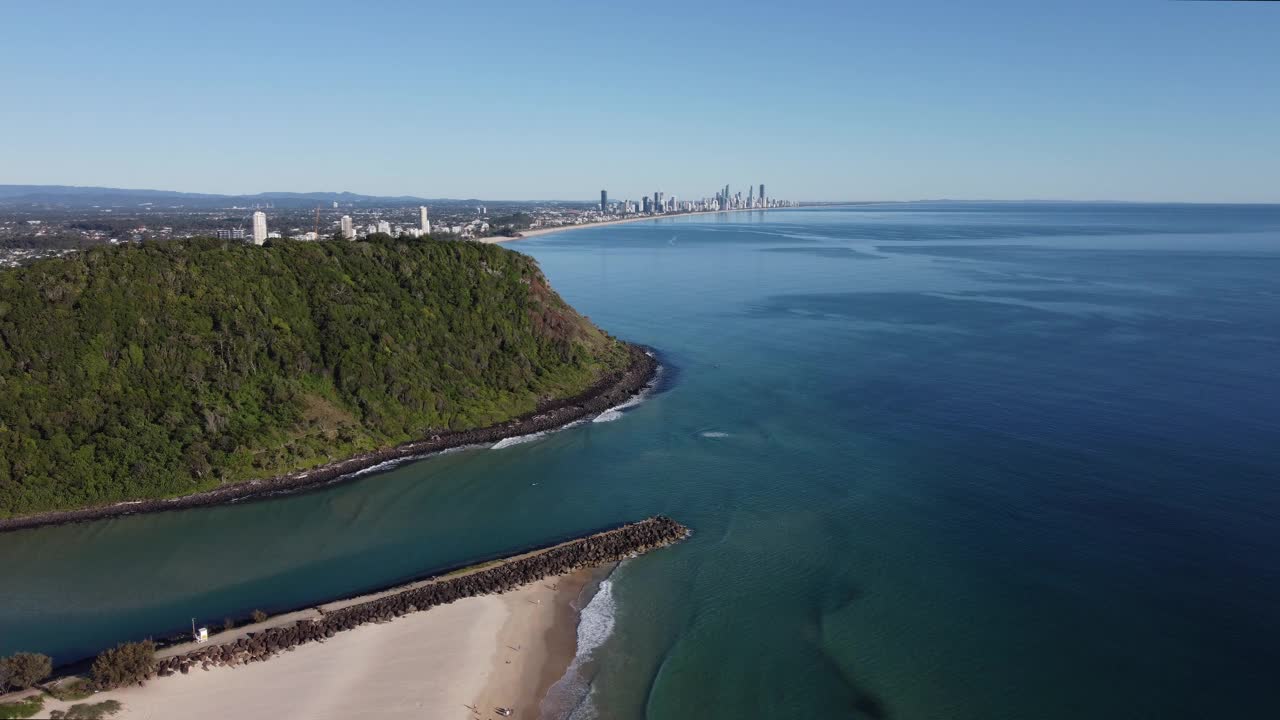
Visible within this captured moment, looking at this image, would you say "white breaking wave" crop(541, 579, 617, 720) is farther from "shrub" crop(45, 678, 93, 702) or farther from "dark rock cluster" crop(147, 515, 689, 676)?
"shrub" crop(45, 678, 93, 702)

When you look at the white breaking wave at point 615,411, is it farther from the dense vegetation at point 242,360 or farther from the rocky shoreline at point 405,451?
the dense vegetation at point 242,360

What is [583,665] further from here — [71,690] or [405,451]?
[405,451]

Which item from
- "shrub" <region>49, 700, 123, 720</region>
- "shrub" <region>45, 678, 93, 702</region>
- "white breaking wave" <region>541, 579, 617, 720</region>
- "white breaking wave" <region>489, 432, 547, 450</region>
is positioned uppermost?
"white breaking wave" <region>489, 432, 547, 450</region>

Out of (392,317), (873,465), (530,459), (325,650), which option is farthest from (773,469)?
(392,317)

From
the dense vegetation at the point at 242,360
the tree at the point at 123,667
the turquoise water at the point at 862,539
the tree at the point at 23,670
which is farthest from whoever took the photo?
the dense vegetation at the point at 242,360

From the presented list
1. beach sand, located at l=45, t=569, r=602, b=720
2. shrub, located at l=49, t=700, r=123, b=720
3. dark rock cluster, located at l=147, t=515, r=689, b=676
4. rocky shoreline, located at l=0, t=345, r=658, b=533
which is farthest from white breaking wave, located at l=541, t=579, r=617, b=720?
rocky shoreline, located at l=0, t=345, r=658, b=533

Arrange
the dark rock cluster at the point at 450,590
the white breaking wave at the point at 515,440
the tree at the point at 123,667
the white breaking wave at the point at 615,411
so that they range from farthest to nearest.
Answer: the white breaking wave at the point at 615,411
the white breaking wave at the point at 515,440
the dark rock cluster at the point at 450,590
the tree at the point at 123,667

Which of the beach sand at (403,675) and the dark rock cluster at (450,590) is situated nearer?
the beach sand at (403,675)

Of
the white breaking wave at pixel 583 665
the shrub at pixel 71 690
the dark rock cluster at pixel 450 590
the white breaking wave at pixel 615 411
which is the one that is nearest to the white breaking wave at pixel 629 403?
the white breaking wave at pixel 615 411
